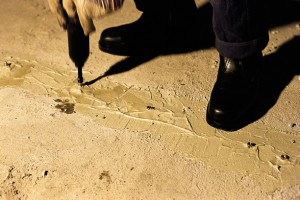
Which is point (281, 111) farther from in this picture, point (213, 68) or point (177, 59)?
point (177, 59)

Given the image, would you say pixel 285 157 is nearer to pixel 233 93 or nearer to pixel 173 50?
pixel 233 93

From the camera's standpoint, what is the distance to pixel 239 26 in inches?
44.4

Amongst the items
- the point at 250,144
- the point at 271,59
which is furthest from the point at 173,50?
the point at 250,144

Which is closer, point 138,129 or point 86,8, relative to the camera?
point 86,8

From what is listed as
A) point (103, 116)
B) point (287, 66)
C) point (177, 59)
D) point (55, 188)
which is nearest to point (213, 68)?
point (177, 59)

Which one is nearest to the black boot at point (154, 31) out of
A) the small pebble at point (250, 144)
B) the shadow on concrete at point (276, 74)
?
the shadow on concrete at point (276, 74)

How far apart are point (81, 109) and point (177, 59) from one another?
395 mm

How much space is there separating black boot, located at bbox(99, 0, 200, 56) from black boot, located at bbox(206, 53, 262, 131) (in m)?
0.35

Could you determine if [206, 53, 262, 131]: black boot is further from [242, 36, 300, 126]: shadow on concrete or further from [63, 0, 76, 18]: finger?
[63, 0, 76, 18]: finger

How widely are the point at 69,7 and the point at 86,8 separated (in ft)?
0.26

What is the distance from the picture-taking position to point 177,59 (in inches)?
58.9

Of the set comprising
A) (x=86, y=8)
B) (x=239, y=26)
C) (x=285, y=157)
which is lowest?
(x=285, y=157)

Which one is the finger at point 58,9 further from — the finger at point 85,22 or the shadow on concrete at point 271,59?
the shadow on concrete at point 271,59

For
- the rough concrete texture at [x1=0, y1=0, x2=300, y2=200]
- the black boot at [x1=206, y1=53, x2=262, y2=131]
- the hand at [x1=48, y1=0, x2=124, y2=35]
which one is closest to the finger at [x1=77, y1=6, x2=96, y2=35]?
the hand at [x1=48, y1=0, x2=124, y2=35]
